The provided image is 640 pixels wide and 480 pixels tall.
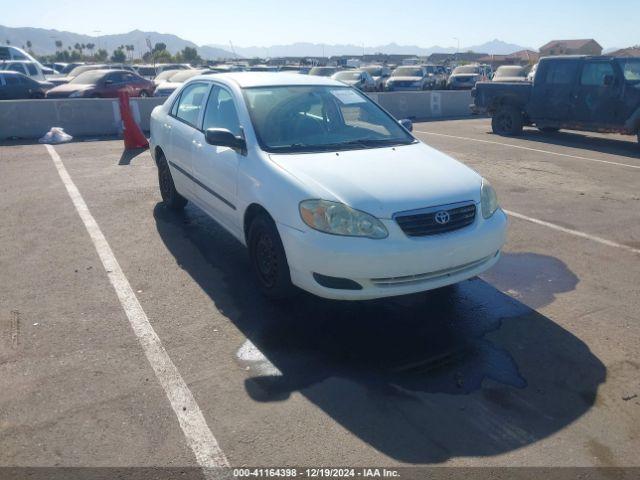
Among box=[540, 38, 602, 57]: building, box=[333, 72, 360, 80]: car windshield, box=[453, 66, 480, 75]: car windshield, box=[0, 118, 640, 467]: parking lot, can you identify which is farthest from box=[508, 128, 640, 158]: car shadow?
box=[540, 38, 602, 57]: building

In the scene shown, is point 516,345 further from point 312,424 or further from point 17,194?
point 17,194

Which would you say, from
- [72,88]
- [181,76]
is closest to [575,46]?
[181,76]

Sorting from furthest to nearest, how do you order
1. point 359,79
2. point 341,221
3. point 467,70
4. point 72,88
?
point 467,70 → point 359,79 → point 72,88 → point 341,221

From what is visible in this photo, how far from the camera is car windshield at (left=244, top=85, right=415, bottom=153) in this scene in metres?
4.85

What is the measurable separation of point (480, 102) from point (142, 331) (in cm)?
1285

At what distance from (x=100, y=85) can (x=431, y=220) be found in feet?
53.3

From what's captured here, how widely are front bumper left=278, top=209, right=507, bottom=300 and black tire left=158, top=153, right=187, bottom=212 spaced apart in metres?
3.15

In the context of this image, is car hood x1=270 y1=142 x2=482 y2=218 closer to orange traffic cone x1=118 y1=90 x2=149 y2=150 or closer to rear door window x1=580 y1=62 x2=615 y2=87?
orange traffic cone x1=118 y1=90 x2=149 y2=150

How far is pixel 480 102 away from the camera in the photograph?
1491 centimetres

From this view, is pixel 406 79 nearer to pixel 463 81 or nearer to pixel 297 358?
pixel 463 81

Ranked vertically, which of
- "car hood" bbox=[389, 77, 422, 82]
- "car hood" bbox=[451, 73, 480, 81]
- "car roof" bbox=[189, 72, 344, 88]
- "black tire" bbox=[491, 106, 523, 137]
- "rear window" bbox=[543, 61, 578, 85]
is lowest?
"black tire" bbox=[491, 106, 523, 137]

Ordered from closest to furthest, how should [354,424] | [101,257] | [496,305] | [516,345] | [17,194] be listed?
[354,424]
[516,345]
[496,305]
[101,257]
[17,194]

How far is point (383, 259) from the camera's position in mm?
3811

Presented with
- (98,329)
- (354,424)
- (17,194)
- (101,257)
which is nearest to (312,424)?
(354,424)
